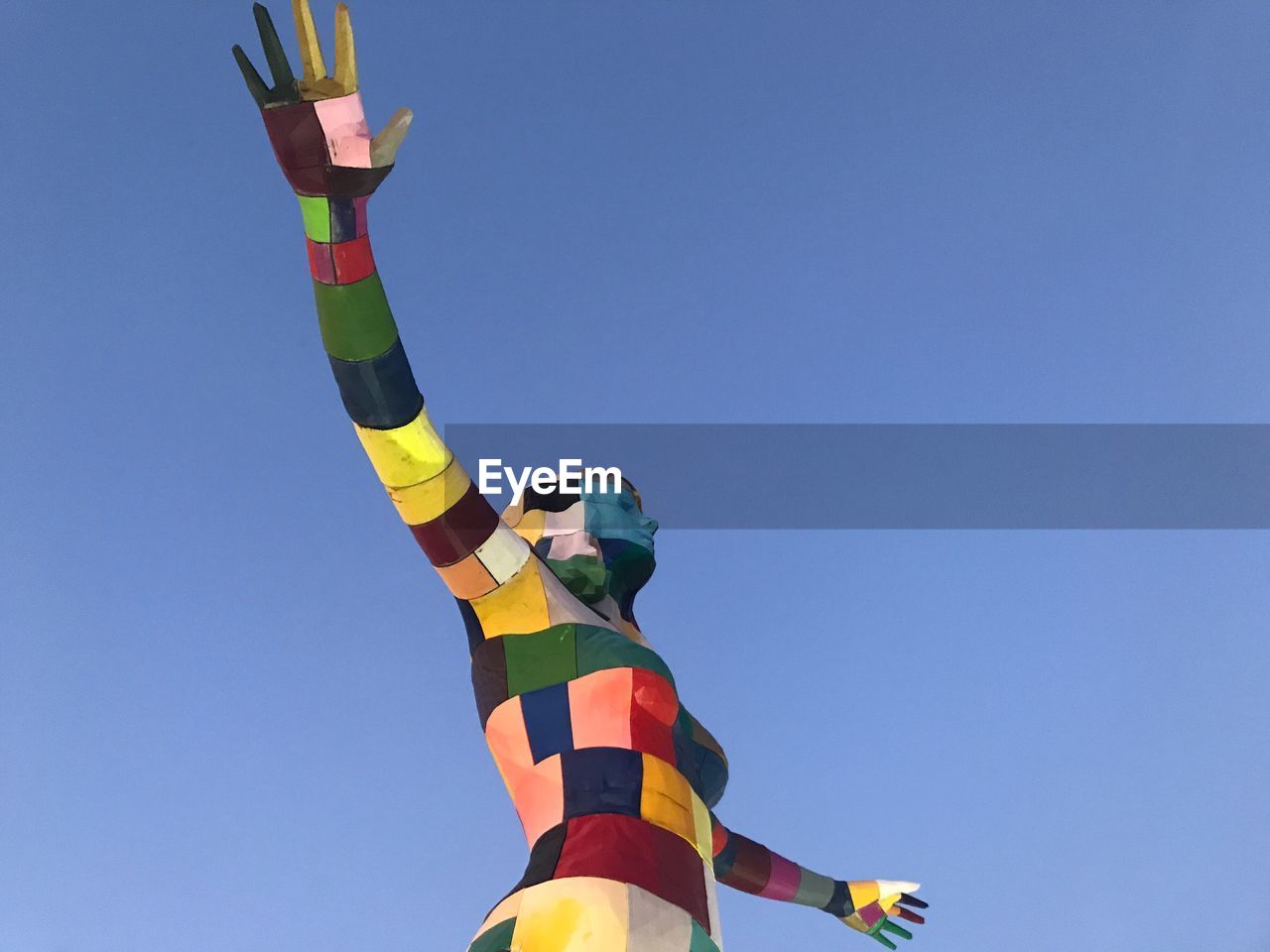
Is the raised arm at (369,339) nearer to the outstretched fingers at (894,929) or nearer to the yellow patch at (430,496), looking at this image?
the yellow patch at (430,496)

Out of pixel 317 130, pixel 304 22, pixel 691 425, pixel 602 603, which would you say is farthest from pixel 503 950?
pixel 691 425

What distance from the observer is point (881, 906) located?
739 centimetres

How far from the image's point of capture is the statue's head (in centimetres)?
610

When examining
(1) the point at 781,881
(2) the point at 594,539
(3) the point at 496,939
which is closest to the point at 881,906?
(1) the point at 781,881

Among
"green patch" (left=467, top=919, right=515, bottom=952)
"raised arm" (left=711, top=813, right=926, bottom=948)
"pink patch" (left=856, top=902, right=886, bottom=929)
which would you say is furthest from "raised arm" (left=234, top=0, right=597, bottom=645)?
"pink patch" (left=856, top=902, right=886, bottom=929)

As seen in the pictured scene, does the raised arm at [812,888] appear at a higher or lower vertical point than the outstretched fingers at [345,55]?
lower

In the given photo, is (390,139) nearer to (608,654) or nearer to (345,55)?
(345,55)

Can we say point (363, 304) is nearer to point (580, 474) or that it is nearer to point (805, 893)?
point (580, 474)

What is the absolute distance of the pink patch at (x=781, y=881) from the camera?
267 inches

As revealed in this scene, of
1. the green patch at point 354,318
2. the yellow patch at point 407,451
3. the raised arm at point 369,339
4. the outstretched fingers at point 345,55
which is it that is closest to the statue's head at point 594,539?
the raised arm at point 369,339

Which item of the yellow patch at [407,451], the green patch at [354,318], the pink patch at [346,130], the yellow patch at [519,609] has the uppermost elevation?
the pink patch at [346,130]

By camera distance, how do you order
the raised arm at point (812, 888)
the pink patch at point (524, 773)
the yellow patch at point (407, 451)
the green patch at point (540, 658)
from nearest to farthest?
the yellow patch at point (407, 451)
the pink patch at point (524, 773)
the green patch at point (540, 658)
the raised arm at point (812, 888)

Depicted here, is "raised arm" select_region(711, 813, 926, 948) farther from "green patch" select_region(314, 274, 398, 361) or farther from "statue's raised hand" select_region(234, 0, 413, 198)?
"statue's raised hand" select_region(234, 0, 413, 198)

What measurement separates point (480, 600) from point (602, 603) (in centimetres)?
100
